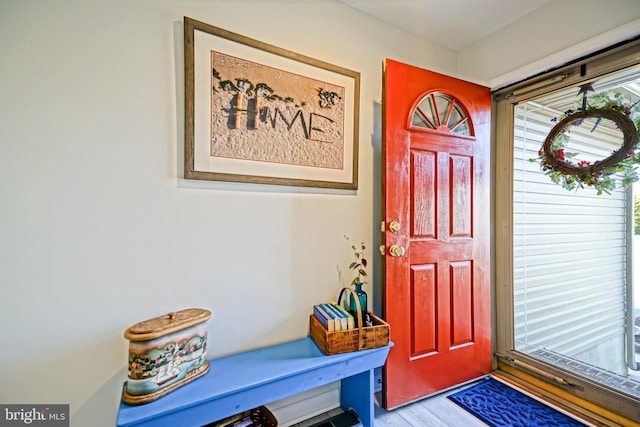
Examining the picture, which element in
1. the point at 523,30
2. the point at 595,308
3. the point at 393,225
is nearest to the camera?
the point at 393,225

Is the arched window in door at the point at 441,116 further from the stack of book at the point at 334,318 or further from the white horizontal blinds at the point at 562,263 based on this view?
the stack of book at the point at 334,318

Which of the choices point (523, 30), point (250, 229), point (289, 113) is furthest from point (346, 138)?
point (523, 30)

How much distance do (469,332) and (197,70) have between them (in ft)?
7.71

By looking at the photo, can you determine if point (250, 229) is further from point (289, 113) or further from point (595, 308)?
point (595, 308)

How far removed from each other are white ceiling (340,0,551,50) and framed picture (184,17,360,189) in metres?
0.51

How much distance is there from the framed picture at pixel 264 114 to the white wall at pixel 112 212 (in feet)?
0.25

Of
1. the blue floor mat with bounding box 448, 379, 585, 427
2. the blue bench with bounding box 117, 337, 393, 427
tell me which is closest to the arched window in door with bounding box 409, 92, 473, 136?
the blue bench with bounding box 117, 337, 393, 427

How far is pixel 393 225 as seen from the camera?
160 cm

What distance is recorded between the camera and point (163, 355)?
990 mm

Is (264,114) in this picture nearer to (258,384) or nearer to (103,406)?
(258,384)

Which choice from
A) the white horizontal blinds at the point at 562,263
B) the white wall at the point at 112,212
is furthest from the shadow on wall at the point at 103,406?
the white horizontal blinds at the point at 562,263

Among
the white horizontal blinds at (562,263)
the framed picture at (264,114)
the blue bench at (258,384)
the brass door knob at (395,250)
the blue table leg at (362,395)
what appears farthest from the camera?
the white horizontal blinds at (562,263)

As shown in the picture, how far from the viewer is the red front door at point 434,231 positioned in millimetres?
1614

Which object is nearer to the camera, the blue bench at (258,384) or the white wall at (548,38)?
the blue bench at (258,384)
